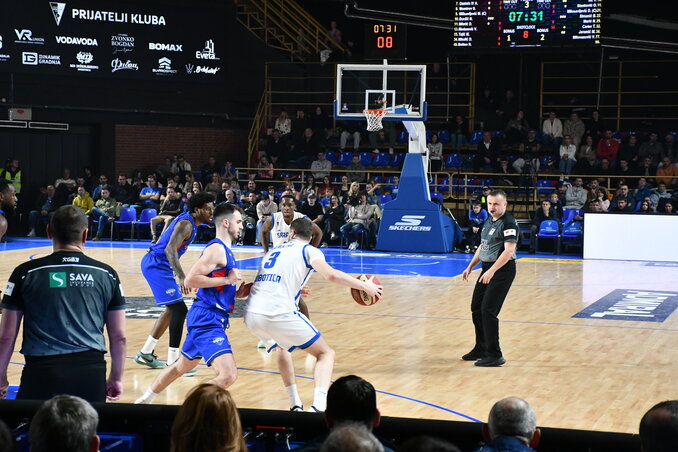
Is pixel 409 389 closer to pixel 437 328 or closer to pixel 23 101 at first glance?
pixel 437 328

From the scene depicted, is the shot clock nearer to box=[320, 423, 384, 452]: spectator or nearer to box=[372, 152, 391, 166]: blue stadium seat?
box=[372, 152, 391, 166]: blue stadium seat

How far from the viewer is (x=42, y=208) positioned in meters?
25.6

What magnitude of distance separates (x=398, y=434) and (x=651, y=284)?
1340cm

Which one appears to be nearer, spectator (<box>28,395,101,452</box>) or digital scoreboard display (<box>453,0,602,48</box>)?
spectator (<box>28,395,101,452</box>)

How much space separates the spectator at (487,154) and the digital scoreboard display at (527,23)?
13.3 feet

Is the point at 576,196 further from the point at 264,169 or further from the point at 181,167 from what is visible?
the point at 181,167

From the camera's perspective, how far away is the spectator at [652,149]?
24156mm

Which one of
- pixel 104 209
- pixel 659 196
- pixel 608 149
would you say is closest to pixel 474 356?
pixel 659 196

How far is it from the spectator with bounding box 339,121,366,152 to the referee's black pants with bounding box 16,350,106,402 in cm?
2255

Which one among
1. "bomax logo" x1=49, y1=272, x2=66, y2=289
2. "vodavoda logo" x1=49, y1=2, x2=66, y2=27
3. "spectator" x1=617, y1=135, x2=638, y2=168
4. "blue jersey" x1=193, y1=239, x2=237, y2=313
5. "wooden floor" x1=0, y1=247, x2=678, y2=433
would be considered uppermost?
"vodavoda logo" x1=49, y1=2, x2=66, y2=27

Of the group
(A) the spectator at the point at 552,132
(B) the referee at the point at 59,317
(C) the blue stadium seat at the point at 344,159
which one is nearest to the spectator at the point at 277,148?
(C) the blue stadium seat at the point at 344,159

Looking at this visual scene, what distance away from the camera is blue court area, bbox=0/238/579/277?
18062 mm

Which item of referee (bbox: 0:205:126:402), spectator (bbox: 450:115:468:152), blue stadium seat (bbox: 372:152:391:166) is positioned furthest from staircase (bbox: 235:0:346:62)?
referee (bbox: 0:205:126:402)

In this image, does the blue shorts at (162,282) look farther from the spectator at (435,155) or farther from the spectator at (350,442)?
the spectator at (435,155)
